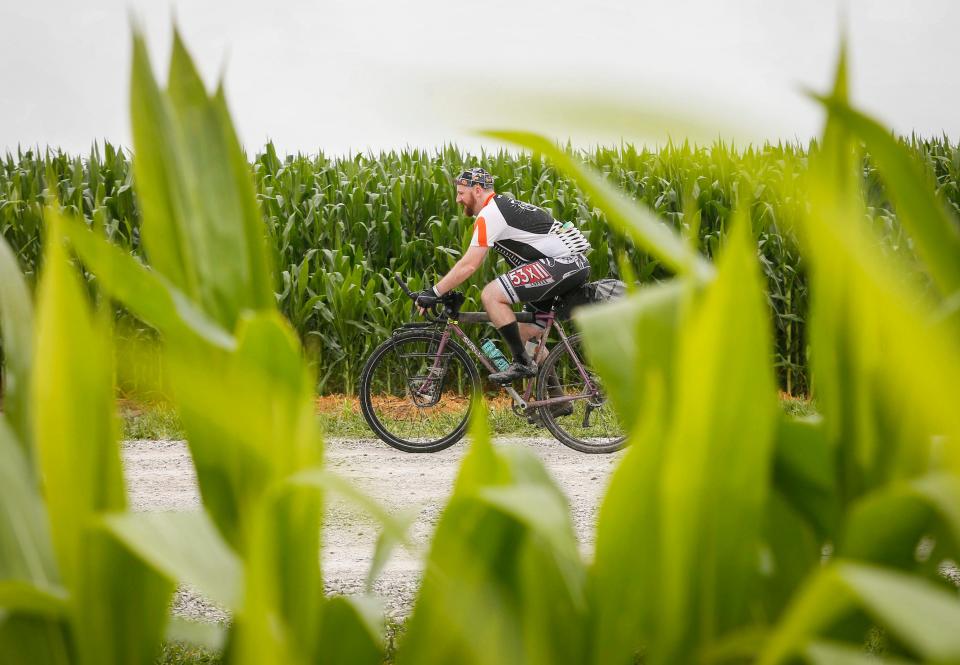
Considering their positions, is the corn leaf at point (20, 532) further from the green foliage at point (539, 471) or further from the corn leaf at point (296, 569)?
the corn leaf at point (296, 569)

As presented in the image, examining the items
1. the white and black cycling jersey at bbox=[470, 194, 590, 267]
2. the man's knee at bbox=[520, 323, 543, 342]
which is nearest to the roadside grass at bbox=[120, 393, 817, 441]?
the man's knee at bbox=[520, 323, 543, 342]

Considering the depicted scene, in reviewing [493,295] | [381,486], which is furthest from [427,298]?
[381,486]

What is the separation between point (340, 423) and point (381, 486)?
4908 millimetres

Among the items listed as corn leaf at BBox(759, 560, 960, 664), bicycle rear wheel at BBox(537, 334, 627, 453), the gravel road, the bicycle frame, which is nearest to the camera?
corn leaf at BBox(759, 560, 960, 664)

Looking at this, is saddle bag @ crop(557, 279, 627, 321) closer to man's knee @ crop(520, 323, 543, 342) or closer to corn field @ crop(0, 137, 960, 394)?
man's knee @ crop(520, 323, 543, 342)

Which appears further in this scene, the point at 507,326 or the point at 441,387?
the point at 441,387

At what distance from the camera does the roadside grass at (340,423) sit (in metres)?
6.89

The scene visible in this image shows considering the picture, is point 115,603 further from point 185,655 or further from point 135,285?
point 185,655

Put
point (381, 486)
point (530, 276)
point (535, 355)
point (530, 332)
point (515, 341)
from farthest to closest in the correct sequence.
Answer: point (530, 332), point (535, 355), point (515, 341), point (530, 276), point (381, 486)

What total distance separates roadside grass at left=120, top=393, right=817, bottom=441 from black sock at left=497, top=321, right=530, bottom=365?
57cm

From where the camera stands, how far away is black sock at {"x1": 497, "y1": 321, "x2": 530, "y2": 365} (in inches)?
263

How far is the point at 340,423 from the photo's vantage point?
734cm

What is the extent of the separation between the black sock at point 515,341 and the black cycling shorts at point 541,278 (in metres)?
0.20

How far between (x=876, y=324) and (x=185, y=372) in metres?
0.43
